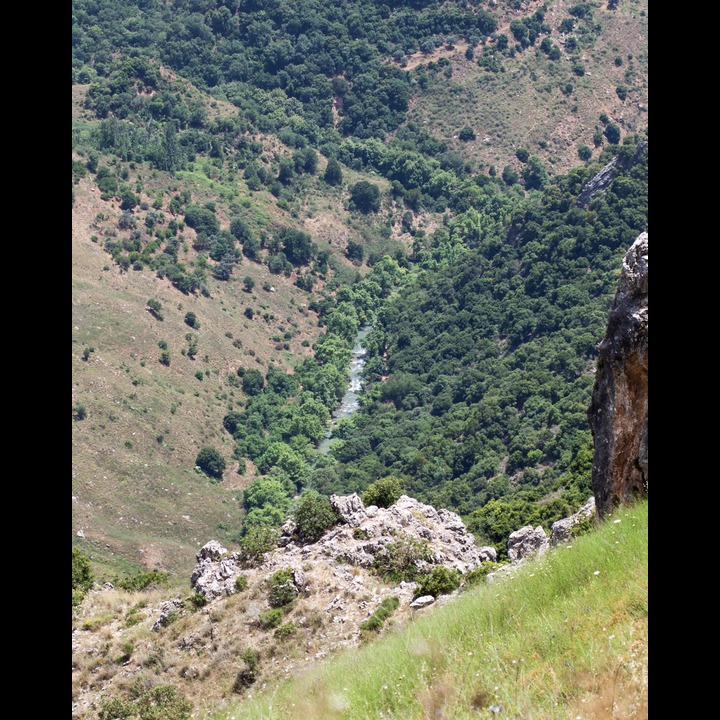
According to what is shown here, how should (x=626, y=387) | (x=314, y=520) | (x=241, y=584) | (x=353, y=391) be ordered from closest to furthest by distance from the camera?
1. (x=626, y=387)
2. (x=241, y=584)
3. (x=314, y=520)
4. (x=353, y=391)

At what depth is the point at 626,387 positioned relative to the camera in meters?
13.1

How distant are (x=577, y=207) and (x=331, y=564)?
65996 mm

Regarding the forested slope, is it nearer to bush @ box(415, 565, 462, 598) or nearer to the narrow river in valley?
the narrow river in valley

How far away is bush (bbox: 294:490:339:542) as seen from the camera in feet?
82.7

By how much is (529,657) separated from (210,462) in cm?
7153

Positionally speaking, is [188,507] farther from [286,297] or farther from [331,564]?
[331,564]

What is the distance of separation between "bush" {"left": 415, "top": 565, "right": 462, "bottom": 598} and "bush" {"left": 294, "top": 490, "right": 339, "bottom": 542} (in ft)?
14.3

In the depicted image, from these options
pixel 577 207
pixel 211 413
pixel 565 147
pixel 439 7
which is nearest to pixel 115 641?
pixel 211 413

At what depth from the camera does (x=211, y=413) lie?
83.5 meters

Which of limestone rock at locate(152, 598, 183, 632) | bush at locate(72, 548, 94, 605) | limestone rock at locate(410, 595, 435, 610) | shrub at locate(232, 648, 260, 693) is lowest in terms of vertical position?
bush at locate(72, 548, 94, 605)

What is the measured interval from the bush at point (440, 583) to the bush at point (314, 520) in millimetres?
4349

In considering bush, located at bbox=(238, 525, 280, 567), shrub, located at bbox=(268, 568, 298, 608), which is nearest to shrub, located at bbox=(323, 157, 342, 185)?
bush, located at bbox=(238, 525, 280, 567)

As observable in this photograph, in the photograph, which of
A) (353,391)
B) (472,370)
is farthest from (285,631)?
(353,391)

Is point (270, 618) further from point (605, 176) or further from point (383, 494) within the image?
point (605, 176)
